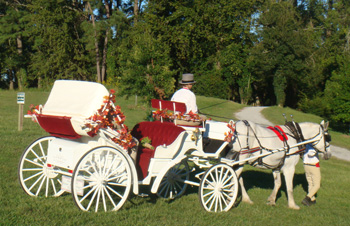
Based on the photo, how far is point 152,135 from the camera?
7656 millimetres

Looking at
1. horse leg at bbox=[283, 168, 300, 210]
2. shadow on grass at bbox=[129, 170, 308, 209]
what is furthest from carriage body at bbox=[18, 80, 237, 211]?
horse leg at bbox=[283, 168, 300, 210]

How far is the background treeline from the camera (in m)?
35.3

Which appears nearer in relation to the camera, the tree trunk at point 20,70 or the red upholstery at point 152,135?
the red upholstery at point 152,135

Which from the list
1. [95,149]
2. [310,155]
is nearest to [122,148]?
[95,149]

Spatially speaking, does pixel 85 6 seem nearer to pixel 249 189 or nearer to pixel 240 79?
pixel 240 79

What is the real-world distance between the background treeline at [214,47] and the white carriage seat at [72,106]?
25.4m

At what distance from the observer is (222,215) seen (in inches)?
281

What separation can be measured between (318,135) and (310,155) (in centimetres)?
57

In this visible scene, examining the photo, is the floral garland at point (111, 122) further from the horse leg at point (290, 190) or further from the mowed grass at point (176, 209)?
the horse leg at point (290, 190)

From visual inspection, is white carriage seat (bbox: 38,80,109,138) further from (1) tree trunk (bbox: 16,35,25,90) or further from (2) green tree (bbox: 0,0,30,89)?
(1) tree trunk (bbox: 16,35,25,90)

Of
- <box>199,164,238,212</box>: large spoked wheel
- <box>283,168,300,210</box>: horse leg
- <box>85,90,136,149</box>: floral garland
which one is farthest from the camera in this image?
<box>283,168,300,210</box>: horse leg

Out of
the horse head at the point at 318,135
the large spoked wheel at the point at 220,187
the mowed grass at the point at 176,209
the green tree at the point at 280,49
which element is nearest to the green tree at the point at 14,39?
the green tree at the point at 280,49

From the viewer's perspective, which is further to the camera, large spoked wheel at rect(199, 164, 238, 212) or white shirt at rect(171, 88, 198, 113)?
white shirt at rect(171, 88, 198, 113)

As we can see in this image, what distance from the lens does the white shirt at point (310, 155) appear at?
30.3 feet
